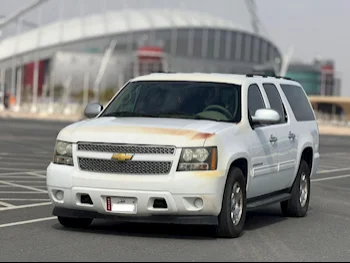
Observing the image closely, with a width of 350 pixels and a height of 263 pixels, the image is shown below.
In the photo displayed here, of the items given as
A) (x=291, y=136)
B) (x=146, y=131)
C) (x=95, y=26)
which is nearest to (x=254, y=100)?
(x=291, y=136)

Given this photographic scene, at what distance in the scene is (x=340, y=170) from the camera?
24.1 metres

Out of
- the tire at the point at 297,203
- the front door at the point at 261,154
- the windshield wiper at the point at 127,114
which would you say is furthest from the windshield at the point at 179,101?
the tire at the point at 297,203

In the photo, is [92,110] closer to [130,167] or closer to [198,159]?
[130,167]

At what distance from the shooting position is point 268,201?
11.3 metres

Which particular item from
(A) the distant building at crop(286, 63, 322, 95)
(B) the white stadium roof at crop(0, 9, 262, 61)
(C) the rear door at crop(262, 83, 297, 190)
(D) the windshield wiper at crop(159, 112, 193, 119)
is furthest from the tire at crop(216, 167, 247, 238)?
(A) the distant building at crop(286, 63, 322, 95)

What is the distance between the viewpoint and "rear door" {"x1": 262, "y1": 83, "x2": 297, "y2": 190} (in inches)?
460

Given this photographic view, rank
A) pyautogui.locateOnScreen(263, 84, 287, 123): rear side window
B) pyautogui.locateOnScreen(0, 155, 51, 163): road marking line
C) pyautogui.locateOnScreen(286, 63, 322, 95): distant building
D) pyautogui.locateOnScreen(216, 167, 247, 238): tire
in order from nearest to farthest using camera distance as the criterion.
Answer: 1. pyautogui.locateOnScreen(216, 167, 247, 238): tire
2. pyautogui.locateOnScreen(263, 84, 287, 123): rear side window
3. pyautogui.locateOnScreen(0, 155, 51, 163): road marking line
4. pyautogui.locateOnScreen(286, 63, 322, 95): distant building

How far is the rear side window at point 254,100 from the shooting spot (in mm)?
11219

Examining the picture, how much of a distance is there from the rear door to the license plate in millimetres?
2616

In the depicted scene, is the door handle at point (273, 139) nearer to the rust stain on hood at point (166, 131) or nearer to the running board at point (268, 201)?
the running board at point (268, 201)

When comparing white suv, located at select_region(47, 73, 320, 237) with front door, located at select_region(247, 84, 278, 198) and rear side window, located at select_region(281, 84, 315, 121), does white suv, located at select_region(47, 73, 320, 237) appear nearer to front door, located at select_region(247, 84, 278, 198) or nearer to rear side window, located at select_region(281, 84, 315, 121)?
front door, located at select_region(247, 84, 278, 198)

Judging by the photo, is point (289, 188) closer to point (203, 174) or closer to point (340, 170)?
point (203, 174)

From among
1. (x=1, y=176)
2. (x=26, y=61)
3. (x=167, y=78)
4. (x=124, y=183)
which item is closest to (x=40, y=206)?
(x=167, y=78)

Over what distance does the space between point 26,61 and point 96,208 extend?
125725mm
